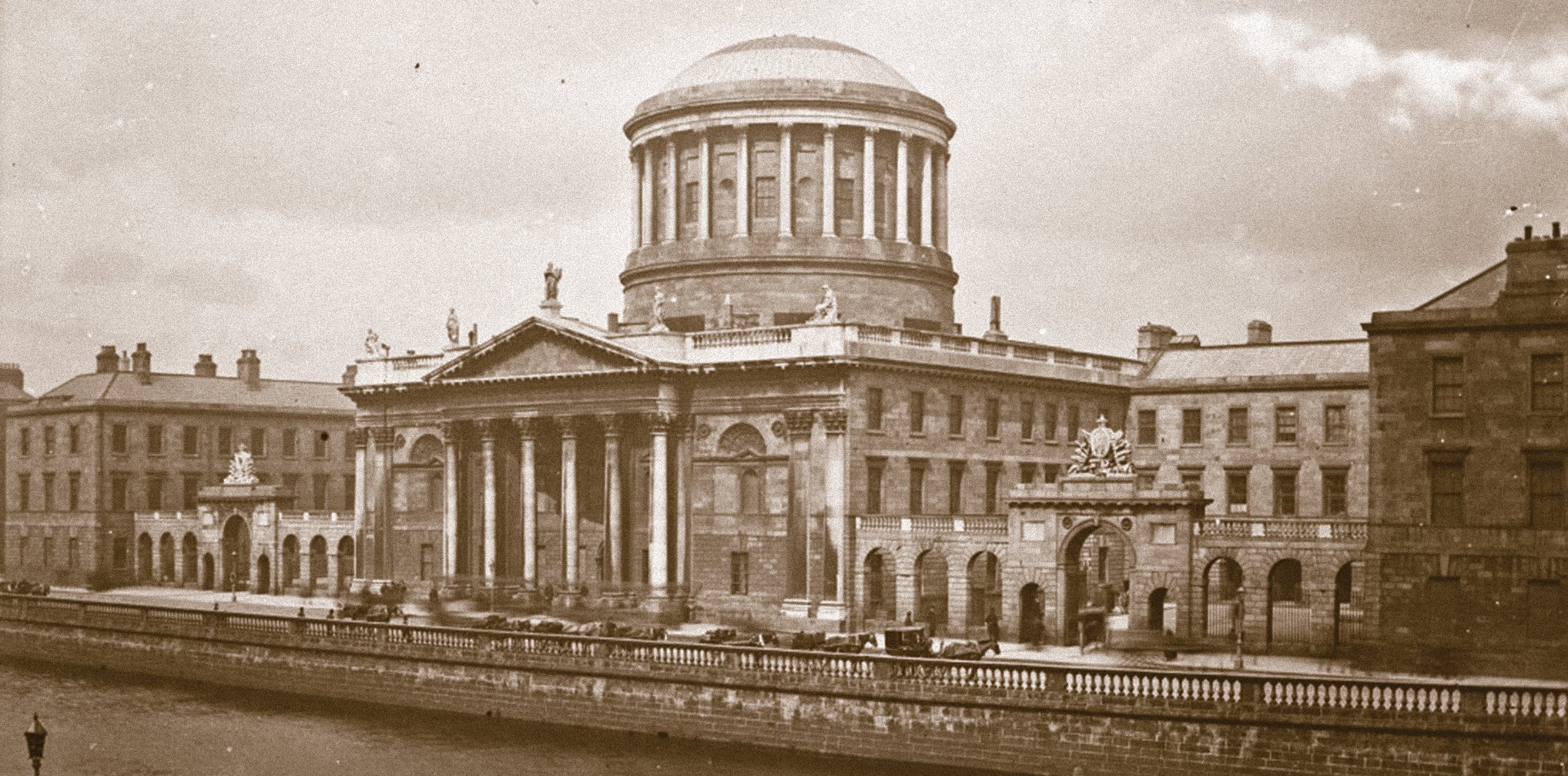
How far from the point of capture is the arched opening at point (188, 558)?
8369 centimetres

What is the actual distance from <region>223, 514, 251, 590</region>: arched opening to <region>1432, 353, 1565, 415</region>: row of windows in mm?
53888

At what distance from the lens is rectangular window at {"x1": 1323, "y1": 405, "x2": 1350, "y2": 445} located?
65562 mm

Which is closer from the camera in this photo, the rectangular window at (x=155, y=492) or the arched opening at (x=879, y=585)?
the arched opening at (x=879, y=585)

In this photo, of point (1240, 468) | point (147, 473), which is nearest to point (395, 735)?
point (1240, 468)

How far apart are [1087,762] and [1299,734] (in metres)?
4.17

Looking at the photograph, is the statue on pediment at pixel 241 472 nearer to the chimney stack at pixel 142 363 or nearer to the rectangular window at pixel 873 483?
the chimney stack at pixel 142 363

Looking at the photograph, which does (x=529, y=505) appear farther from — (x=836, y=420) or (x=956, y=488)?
(x=956, y=488)

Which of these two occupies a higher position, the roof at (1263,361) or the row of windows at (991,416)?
the roof at (1263,361)

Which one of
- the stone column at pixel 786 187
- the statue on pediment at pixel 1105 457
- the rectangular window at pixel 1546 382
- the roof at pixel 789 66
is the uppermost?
the roof at pixel 789 66

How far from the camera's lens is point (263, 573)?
79500mm

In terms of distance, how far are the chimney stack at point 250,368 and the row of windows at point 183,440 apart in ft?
10.1

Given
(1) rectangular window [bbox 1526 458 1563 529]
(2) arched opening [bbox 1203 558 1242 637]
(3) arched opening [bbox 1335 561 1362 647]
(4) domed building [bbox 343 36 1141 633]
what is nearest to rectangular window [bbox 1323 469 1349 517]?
(2) arched opening [bbox 1203 558 1242 637]

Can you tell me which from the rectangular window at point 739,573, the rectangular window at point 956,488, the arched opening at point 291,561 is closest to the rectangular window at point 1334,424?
the rectangular window at point 956,488

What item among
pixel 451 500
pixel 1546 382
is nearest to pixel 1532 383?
pixel 1546 382
